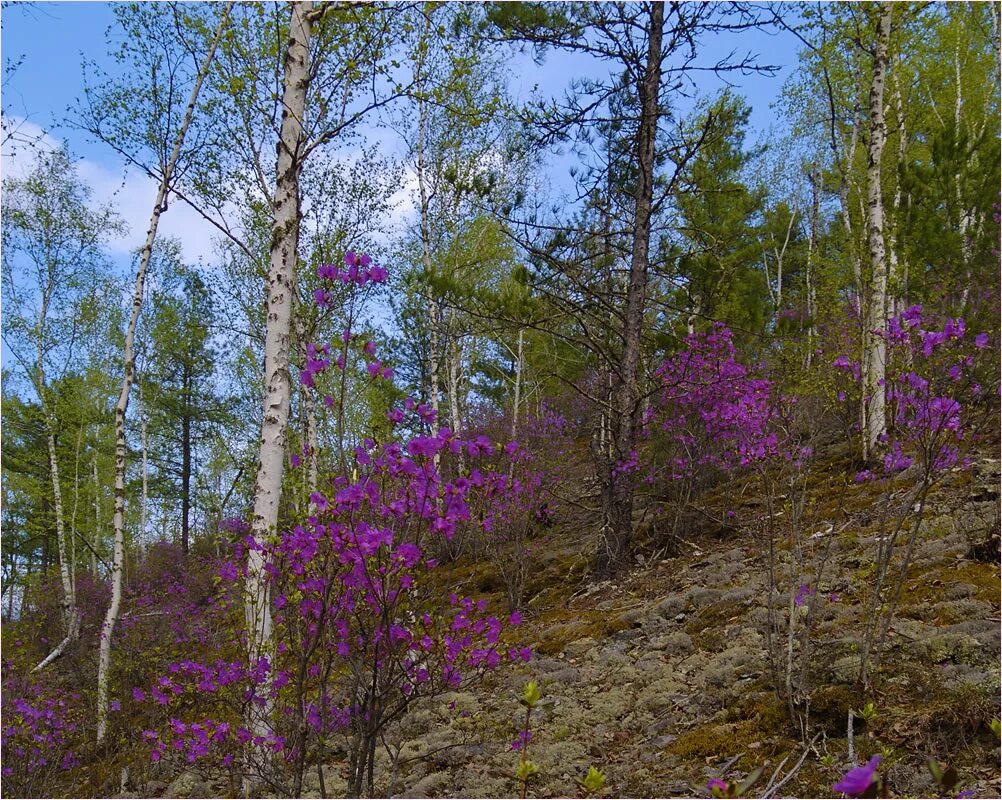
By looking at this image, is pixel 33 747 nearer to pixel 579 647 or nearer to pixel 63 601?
pixel 579 647

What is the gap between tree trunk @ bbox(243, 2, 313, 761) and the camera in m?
4.45

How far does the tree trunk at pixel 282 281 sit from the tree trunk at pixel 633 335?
333 cm

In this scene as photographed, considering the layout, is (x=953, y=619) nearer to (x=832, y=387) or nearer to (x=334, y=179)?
(x=832, y=387)

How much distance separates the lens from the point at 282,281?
467 centimetres

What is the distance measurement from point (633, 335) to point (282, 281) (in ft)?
11.6

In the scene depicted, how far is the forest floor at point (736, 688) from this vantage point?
284 cm

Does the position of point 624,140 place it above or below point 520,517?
above

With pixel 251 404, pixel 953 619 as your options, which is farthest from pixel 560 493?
pixel 251 404

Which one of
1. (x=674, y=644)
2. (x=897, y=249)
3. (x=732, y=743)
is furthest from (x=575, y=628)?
(x=897, y=249)

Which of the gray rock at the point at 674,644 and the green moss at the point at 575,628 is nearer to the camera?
the gray rock at the point at 674,644

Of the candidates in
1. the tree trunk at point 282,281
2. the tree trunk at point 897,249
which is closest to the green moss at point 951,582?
the tree trunk at point 897,249

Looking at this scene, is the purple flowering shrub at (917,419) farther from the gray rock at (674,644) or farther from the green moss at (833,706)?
the gray rock at (674,644)

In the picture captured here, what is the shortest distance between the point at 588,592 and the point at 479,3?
6332 mm

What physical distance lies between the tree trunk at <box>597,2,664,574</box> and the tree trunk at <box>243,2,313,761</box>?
3334 mm
